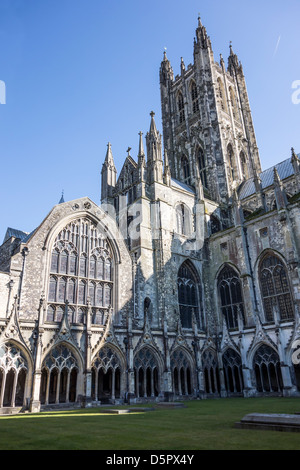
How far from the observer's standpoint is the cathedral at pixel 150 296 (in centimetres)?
2278

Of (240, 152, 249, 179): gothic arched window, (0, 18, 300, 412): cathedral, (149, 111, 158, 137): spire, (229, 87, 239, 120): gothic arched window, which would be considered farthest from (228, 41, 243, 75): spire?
(149, 111, 158, 137): spire

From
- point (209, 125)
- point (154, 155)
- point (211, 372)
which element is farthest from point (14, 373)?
point (209, 125)

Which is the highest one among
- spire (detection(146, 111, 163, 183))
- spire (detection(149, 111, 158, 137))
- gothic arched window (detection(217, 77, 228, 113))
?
gothic arched window (detection(217, 77, 228, 113))

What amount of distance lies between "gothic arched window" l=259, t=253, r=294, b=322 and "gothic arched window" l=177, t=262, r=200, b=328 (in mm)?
6464

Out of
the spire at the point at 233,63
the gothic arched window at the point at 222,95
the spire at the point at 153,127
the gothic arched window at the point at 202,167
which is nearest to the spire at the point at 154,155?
the spire at the point at 153,127

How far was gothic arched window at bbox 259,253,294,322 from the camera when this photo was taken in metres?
30.1

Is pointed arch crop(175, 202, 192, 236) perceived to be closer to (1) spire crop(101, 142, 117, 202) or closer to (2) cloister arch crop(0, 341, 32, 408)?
(1) spire crop(101, 142, 117, 202)

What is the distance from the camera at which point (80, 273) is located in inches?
1116

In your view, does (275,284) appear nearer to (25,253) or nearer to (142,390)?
(142,390)

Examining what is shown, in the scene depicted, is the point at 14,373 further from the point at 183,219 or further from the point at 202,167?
the point at 202,167

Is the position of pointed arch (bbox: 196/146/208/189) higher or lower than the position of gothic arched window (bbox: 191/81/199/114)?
lower

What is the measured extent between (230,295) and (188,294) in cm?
403

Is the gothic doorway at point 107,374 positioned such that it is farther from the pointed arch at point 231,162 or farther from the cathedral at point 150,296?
the pointed arch at point 231,162
